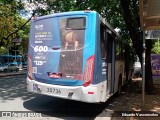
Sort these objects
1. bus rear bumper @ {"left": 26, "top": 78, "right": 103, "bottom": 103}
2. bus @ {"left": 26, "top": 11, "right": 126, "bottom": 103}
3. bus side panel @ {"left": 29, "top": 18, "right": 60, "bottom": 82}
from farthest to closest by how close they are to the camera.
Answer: bus side panel @ {"left": 29, "top": 18, "right": 60, "bottom": 82} → bus @ {"left": 26, "top": 11, "right": 126, "bottom": 103} → bus rear bumper @ {"left": 26, "top": 78, "right": 103, "bottom": 103}

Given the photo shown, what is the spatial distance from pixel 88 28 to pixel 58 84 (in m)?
1.85

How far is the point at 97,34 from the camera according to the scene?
26.9ft

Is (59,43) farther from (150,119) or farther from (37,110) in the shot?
(150,119)

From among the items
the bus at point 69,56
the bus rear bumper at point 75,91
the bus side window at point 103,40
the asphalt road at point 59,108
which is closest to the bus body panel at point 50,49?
the bus at point 69,56

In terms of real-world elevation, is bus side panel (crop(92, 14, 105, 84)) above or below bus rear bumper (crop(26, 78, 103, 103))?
above

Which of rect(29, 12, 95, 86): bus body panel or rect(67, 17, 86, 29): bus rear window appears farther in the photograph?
rect(67, 17, 86, 29): bus rear window

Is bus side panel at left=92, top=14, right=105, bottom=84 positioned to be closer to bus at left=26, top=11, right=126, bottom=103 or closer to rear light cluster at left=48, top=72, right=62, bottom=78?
bus at left=26, top=11, right=126, bottom=103

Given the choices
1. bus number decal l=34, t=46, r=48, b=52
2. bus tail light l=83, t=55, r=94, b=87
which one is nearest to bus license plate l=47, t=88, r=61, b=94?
bus tail light l=83, t=55, r=94, b=87

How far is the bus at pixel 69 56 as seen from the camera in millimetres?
7965

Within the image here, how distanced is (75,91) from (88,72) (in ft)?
2.13

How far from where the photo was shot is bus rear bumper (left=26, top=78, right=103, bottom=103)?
309 inches

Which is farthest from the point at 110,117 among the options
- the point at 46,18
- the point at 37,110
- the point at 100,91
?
the point at 46,18

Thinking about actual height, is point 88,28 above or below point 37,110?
above

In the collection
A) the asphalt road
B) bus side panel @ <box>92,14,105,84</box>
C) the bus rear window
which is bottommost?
the asphalt road
